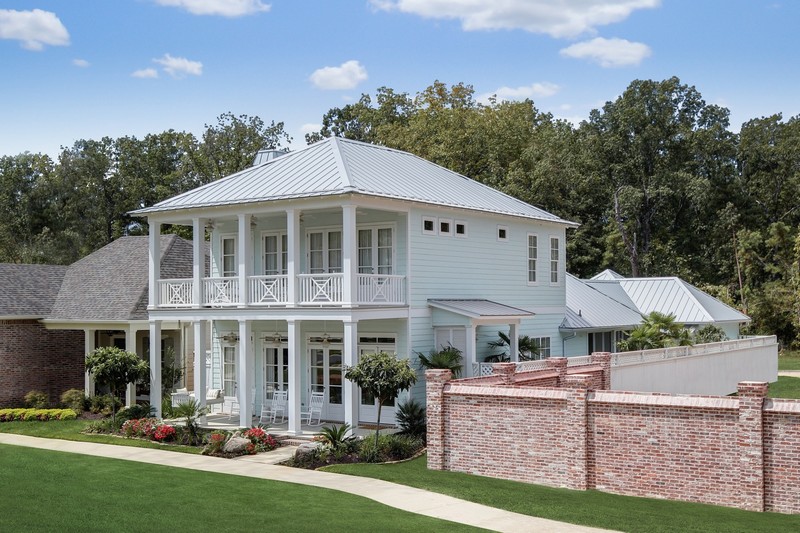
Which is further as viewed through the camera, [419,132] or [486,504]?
[419,132]

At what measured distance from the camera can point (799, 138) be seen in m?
61.2

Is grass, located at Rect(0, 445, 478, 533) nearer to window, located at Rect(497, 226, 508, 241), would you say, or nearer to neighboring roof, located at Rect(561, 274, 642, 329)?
window, located at Rect(497, 226, 508, 241)

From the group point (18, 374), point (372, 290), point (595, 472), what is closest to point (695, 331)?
point (372, 290)

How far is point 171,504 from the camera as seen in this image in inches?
597

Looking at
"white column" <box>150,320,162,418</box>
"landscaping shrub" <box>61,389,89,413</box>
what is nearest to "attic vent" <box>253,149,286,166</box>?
"white column" <box>150,320,162,418</box>

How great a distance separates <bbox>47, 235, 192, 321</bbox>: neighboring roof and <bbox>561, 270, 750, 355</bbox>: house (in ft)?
46.8

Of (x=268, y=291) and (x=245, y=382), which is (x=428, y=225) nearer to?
(x=268, y=291)

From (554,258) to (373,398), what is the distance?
9581 mm

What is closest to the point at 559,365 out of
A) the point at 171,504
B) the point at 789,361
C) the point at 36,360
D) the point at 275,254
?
the point at 275,254

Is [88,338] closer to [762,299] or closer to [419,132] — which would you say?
[419,132]

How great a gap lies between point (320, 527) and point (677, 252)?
2007 inches

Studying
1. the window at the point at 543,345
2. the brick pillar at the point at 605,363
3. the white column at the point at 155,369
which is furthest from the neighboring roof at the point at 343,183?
the brick pillar at the point at 605,363

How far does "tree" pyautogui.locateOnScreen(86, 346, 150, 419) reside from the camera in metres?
25.8

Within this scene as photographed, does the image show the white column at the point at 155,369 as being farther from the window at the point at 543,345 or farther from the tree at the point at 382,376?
the window at the point at 543,345
